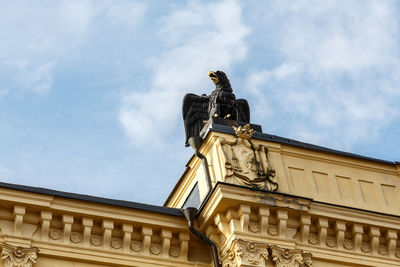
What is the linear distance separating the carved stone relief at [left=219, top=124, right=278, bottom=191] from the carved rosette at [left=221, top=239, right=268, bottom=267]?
152 centimetres

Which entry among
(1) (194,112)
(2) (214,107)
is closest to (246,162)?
(2) (214,107)

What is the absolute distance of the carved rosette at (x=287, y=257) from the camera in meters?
16.3

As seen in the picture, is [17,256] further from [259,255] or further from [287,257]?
[287,257]

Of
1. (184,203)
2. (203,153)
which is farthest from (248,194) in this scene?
(184,203)

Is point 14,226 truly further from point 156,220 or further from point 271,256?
point 271,256

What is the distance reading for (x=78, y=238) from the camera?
16.3m

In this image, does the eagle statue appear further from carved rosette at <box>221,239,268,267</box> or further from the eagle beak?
carved rosette at <box>221,239,268,267</box>

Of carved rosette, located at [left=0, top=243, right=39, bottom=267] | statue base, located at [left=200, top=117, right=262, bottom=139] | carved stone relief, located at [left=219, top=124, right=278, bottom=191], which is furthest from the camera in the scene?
statue base, located at [left=200, top=117, right=262, bottom=139]

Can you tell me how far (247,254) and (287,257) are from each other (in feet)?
2.91

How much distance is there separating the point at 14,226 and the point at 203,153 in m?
4.80

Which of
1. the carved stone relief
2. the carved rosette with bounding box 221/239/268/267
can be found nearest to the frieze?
the carved rosette with bounding box 221/239/268/267

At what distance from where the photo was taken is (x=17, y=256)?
15.4 metres

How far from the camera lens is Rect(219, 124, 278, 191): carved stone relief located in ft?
57.0

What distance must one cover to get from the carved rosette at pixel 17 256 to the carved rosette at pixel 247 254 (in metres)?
3.88
